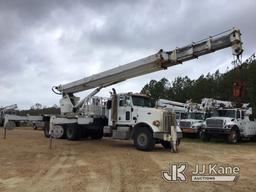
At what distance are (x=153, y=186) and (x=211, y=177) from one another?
198 cm

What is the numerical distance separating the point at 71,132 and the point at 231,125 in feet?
33.0

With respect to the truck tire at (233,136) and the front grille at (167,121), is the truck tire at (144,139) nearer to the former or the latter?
the front grille at (167,121)

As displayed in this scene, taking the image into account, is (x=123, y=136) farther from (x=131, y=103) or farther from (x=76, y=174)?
(x=76, y=174)

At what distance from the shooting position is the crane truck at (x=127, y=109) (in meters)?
18.7

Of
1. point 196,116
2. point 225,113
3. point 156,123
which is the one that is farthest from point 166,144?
point 196,116

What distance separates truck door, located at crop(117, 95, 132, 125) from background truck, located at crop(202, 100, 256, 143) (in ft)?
27.5

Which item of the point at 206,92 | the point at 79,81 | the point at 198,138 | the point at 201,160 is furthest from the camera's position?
the point at 206,92

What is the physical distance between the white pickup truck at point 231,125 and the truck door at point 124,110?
8369mm

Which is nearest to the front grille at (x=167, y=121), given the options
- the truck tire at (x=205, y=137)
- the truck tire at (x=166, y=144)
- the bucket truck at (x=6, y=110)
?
the truck tire at (x=166, y=144)

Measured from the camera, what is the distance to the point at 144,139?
769 inches

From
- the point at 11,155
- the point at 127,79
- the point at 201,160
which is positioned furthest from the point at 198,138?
the point at 11,155

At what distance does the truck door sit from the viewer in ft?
68.4

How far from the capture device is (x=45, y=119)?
28.6 meters

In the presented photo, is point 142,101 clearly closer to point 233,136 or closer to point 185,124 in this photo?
point 233,136
